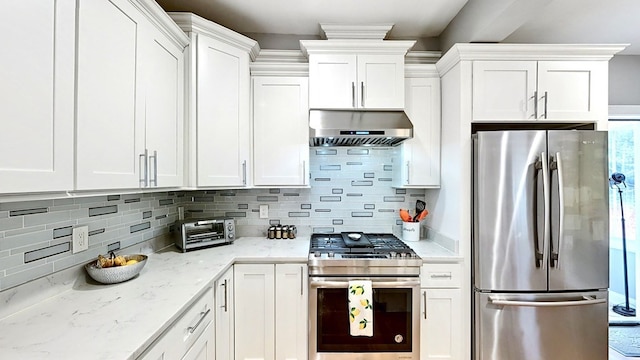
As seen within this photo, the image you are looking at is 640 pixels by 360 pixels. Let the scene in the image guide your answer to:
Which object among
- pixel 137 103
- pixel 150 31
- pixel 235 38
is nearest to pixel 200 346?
pixel 137 103

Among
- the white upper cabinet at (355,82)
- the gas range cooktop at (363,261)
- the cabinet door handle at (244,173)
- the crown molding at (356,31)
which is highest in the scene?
the crown molding at (356,31)

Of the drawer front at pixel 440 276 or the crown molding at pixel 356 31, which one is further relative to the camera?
the crown molding at pixel 356 31

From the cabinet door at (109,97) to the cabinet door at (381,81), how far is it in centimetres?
144

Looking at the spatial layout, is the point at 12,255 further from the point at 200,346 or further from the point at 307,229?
the point at 307,229

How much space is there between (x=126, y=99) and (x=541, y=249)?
246 cm

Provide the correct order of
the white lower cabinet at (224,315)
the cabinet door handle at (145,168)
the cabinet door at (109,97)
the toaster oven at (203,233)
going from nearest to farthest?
the cabinet door at (109,97) < the cabinet door handle at (145,168) < the white lower cabinet at (224,315) < the toaster oven at (203,233)

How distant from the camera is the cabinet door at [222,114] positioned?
1.99 meters

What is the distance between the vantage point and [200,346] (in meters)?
1.49

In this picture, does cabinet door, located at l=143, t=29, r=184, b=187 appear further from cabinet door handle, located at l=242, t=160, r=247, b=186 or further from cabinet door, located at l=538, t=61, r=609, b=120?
cabinet door, located at l=538, t=61, r=609, b=120

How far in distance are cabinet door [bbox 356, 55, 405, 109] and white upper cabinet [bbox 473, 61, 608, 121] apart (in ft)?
1.69

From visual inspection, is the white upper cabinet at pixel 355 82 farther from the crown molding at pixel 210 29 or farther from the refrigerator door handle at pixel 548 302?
the refrigerator door handle at pixel 548 302

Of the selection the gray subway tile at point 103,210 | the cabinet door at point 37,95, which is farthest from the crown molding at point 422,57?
the gray subway tile at point 103,210

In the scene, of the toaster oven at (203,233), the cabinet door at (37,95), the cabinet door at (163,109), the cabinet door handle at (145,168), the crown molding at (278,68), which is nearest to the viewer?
the cabinet door at (37,95)

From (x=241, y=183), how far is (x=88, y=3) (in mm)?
1325
